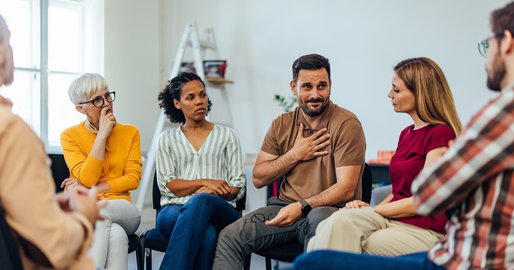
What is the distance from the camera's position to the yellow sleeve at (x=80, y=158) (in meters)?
2.65

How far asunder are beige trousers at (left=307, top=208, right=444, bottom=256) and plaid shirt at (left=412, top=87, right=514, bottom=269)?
613 millimetres

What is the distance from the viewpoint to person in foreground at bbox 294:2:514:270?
1150 millimetres

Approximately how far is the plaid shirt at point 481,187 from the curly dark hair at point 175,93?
6.25ft

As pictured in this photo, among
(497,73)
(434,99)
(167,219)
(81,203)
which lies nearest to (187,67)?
(167,219)

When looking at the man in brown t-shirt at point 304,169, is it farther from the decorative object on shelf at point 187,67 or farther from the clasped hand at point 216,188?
the decorative object on shelf at point 187,67

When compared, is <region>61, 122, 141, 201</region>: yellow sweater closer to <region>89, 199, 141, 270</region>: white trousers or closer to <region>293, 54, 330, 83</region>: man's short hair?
<region>89, 199, 141, 270</region>: white trousers

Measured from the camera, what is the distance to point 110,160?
2.81m

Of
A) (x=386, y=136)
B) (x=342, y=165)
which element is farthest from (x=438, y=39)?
(x=342, y=165)

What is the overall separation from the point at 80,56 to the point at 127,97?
0.49 m

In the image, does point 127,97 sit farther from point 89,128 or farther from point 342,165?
point 342,165

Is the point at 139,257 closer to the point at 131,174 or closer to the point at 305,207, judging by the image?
the point at 131,174

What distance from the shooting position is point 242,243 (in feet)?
7.73

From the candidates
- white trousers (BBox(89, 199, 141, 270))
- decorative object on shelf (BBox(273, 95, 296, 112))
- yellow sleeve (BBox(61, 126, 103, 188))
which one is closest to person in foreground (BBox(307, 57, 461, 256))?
white trousers (BBox(89, 199, 141, 270))

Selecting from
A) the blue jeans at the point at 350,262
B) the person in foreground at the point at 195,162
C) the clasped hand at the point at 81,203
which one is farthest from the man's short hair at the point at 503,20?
the person in foreground at the point at 195,162
